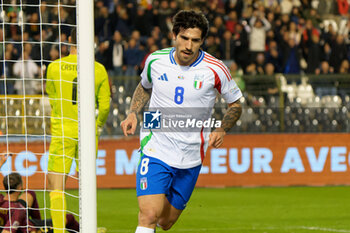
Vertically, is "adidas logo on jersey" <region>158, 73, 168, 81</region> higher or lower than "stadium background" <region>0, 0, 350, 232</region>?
higher

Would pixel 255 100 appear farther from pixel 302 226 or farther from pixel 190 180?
pixel 190 180

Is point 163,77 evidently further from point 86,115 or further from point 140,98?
point 86,115

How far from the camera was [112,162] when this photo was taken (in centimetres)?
1391

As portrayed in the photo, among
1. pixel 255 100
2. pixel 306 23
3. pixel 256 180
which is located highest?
pixel 306 23

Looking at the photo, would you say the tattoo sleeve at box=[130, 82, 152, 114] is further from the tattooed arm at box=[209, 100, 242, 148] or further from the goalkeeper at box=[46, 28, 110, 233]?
the goalkeeper at box=[46, 28, 110, 233]

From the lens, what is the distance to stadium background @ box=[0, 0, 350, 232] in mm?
13539

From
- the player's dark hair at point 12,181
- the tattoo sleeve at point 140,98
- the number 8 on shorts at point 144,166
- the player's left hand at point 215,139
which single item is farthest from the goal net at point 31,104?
the player's left hand at point 215,139

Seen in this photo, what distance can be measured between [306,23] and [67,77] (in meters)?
10.3

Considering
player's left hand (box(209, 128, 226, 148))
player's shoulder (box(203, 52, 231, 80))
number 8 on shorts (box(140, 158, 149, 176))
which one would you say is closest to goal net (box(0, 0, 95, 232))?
number 8 on shorts (box(140, 158, 149, 176))

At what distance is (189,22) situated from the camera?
6.19 meters

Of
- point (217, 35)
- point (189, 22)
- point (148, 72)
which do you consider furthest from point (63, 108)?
point (217, 35)

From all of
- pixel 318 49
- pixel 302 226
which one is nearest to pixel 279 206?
pixel 302 226

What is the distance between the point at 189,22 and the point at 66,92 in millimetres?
2443

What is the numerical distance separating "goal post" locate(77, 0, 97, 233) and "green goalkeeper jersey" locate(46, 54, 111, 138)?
237cm
